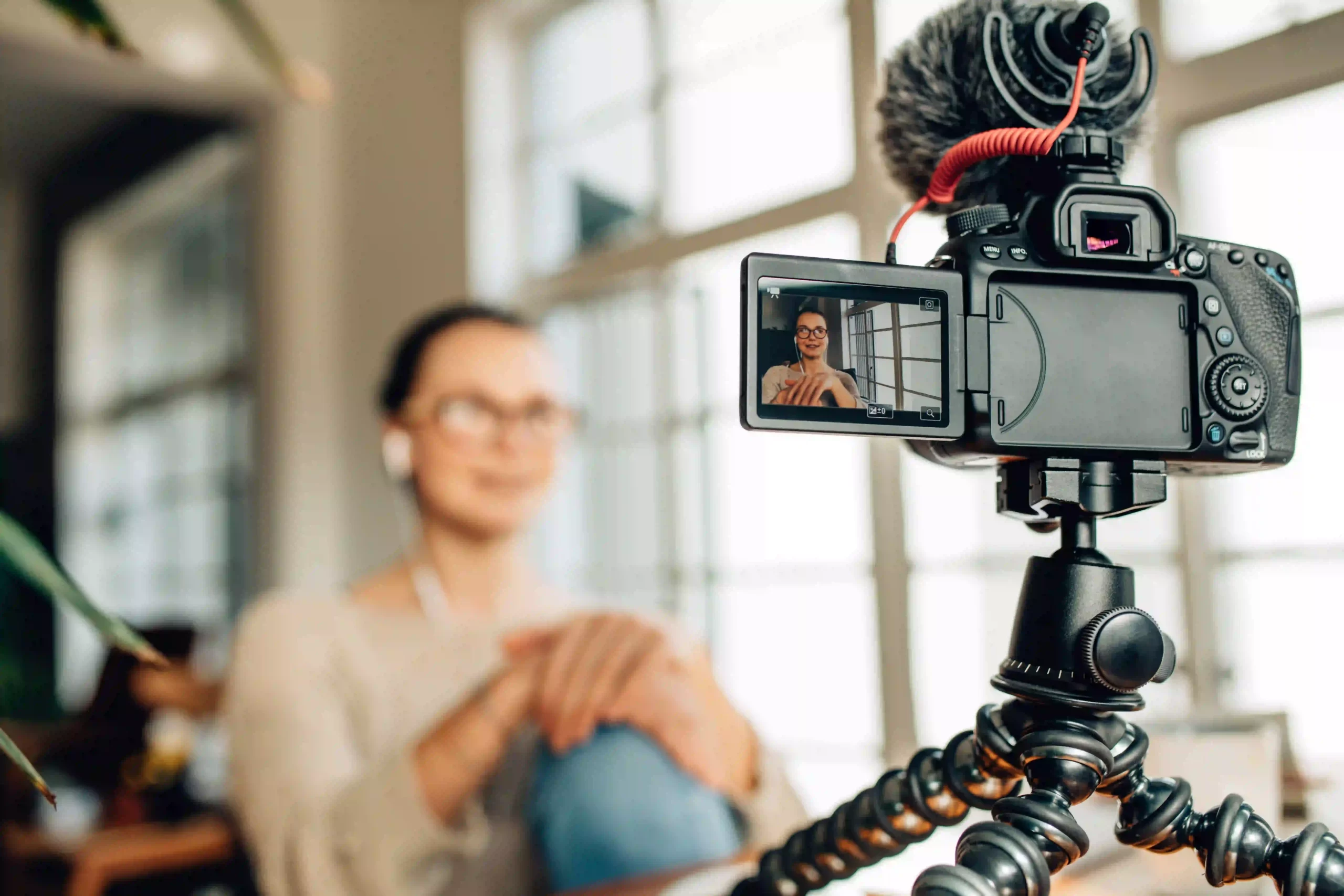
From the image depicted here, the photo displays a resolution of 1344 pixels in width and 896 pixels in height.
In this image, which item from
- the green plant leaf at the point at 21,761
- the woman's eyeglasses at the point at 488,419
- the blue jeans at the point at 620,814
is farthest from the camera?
the woman's eyeglasses at the point at 488,419

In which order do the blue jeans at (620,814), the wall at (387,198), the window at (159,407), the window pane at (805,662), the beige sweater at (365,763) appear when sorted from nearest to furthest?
the blue jeans at (620,814)
the beige sweater at (365,763)
the window pane at (805,662)
the wall at (387,198)
the window at (159,407)

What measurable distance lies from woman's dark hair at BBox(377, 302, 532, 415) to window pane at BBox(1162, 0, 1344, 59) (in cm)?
87

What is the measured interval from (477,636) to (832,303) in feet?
3.67

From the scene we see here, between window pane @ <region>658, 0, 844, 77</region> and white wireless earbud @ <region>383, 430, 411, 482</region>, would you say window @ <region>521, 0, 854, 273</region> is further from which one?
white wireless earbud @ <region>383, 430, 411, 482</region>

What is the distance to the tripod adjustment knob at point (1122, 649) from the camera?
→ 47 cm

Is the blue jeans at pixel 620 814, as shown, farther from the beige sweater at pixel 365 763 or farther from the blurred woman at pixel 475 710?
the beige sweater at pixel 365 763

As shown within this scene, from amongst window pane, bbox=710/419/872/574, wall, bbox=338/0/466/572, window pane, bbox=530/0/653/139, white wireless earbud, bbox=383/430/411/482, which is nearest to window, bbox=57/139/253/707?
wall, bbox=338/0/466/572

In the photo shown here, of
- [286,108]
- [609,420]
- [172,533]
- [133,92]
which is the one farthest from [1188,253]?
[172,533]

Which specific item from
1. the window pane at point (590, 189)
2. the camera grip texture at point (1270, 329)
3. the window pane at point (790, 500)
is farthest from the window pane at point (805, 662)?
the camera grip texture at point (1270, 329)

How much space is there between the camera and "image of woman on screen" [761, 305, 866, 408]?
46 centimetres

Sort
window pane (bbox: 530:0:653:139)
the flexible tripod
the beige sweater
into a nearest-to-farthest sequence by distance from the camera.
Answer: the flexible tripod → the beige sweater → window pane (bbox: 530:0:653:139)

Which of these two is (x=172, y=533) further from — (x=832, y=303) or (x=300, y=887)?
(x=832, y=303)

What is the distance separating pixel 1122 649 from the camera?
476mm

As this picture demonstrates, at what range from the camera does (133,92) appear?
2525 millimetres
